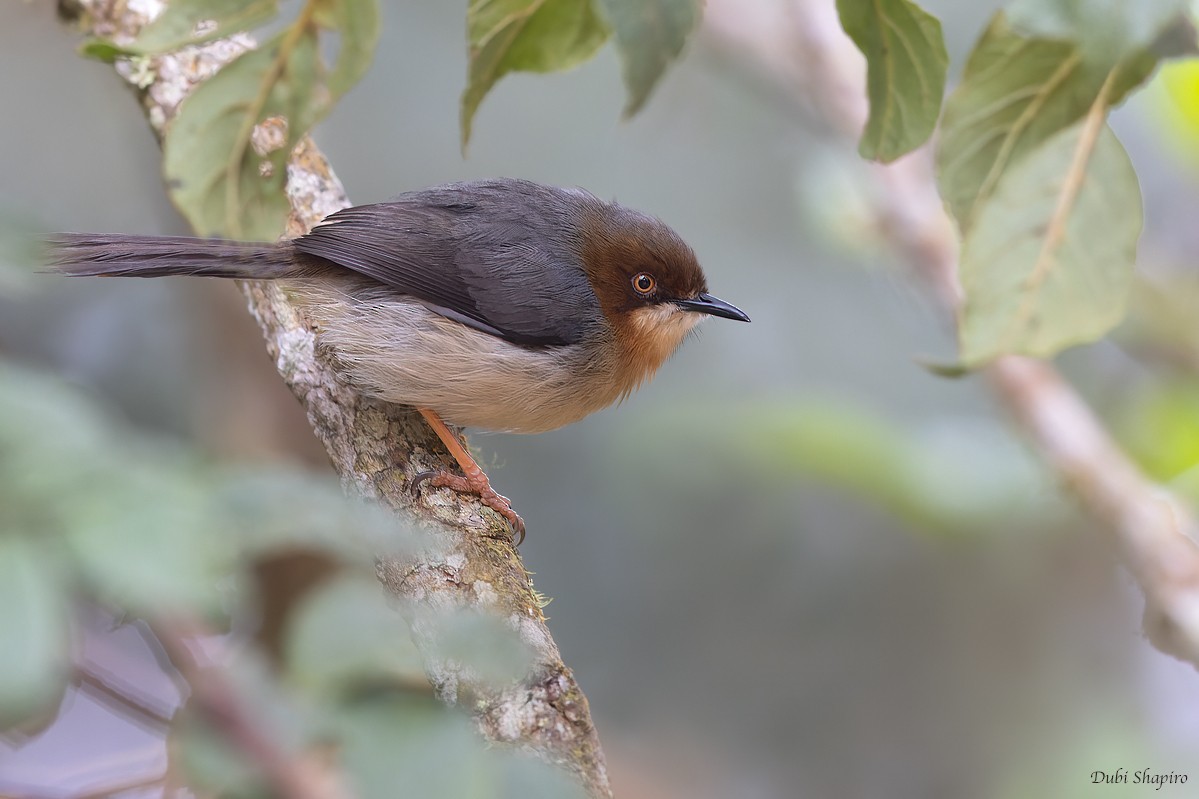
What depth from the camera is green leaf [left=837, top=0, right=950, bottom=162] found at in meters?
1.94

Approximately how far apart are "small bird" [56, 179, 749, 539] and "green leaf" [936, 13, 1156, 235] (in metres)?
1.51

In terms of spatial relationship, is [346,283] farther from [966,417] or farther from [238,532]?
[966,417]

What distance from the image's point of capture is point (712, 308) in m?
3.98

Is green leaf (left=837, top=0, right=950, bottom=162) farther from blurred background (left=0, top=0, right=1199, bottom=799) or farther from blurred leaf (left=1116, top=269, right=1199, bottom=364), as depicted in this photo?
blurred leaf (left=1116, top=269, right=1199, bottom=364)

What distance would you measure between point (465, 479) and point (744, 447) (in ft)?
7.11

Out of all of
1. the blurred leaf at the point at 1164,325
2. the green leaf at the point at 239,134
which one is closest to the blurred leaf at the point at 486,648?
the green leaf at the point at 239,134

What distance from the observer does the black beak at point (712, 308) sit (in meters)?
3.95

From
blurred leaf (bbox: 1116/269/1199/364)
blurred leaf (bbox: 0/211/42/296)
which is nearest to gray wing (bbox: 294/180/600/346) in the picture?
blurred leaf (bbox: 0/211/42/296)

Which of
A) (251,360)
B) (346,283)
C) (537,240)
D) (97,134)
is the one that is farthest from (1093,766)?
(97,134)

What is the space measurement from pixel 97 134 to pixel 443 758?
6.94 meters

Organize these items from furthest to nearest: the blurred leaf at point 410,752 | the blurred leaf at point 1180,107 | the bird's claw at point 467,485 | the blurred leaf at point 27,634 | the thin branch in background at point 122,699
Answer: the blurred leaf at point 1180,107 < the bird's claw at point 467,485 < the thin branch in background at point 122,699 < the blurred leaf at point 410,752 < the blurred leaf at point 27,634

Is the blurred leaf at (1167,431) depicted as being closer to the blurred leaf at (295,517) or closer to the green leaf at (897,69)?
the green leaf at (897,69)

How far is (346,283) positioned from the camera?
362 cm

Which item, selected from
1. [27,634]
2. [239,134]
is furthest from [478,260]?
[27,634]
